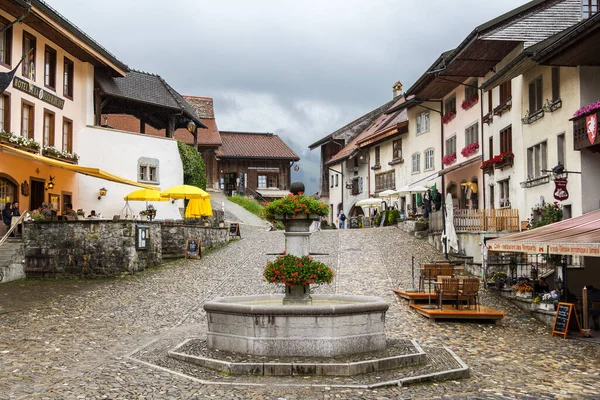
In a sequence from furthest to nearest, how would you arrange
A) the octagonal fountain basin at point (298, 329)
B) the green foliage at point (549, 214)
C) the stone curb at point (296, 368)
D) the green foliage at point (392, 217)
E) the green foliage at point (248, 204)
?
the green foliage at point (248, 204) < the green foliage at point (392, 217) < the green foliage at point (549, 214) < the octagonal fountain basin at point (298, 329) < the stone curb at point (296, 368)

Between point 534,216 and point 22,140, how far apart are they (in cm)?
1907

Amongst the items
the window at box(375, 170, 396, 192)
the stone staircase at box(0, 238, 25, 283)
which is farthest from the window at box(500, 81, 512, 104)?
the stone staircase at box(0, 238, 25, 283)

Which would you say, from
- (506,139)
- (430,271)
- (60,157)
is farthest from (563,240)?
(60,157)

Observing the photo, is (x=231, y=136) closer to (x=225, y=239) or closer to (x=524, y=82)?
(x=225, y=239)


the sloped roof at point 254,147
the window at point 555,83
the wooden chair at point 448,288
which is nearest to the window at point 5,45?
the wooden chair at point 448,288

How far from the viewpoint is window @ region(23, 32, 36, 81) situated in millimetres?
28281

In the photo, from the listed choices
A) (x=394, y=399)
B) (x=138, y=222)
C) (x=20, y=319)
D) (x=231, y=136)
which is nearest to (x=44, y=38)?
(x=138, y=222)

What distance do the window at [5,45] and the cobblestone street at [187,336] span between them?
369 inches

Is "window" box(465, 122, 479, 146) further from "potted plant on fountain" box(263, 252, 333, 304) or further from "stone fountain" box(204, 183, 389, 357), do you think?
"stone fountain" box(204, 183, 389, 357)

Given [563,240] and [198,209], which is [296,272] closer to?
[563,240]

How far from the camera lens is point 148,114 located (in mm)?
41219

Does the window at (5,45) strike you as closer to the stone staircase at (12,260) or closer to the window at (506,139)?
the stone staircase at (12,260)

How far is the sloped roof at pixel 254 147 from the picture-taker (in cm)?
6638

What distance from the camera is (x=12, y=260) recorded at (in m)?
22.9
